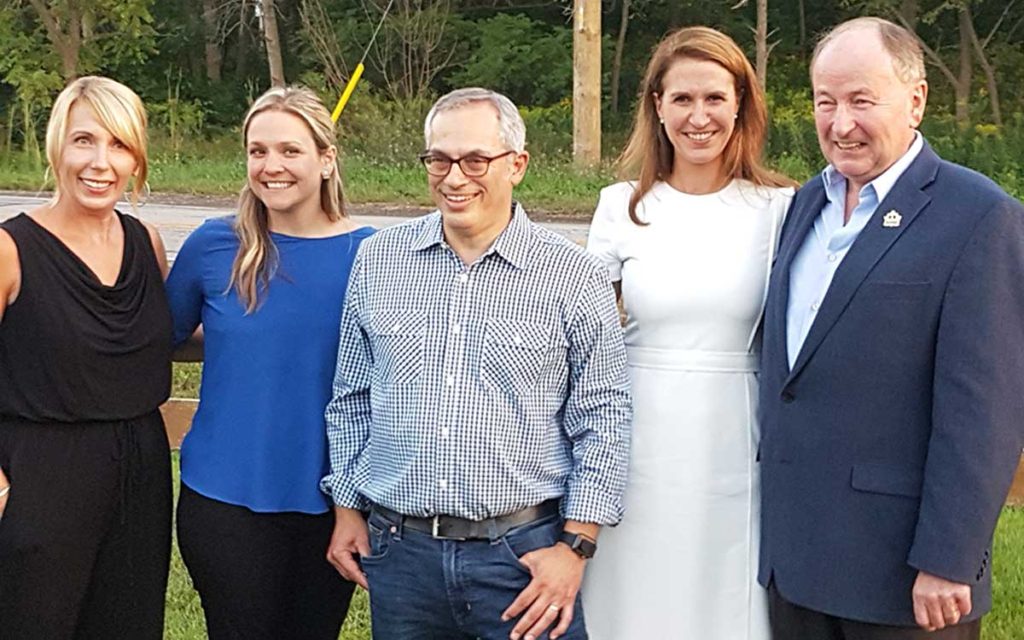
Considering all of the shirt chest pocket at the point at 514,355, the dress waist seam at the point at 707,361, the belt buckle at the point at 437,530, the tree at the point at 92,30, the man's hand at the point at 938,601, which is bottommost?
the man's hand at the point at 938,601

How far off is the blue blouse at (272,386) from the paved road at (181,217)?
10.3 m

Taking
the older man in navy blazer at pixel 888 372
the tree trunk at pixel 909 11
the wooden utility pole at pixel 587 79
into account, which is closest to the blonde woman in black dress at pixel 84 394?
the older man in navy blazer at pixel 888 372

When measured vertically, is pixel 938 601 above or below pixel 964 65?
below

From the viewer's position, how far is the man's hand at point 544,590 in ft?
10.2

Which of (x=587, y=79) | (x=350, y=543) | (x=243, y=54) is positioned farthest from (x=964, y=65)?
(x=350, y=543)

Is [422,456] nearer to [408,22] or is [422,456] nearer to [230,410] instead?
[230,410]

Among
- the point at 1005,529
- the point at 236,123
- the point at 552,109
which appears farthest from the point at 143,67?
the point at 1005,529

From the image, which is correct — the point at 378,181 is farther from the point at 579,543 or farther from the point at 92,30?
the point at 579,543

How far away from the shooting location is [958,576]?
9.21ft

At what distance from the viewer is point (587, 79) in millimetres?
20250

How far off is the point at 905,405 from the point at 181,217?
14170 mm

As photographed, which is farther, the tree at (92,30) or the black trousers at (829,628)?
the tree at (92,30)

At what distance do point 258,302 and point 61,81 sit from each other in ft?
93.1

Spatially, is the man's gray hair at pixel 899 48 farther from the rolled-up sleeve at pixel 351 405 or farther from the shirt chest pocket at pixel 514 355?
the rolled-up sleeve at pixel 351 405
